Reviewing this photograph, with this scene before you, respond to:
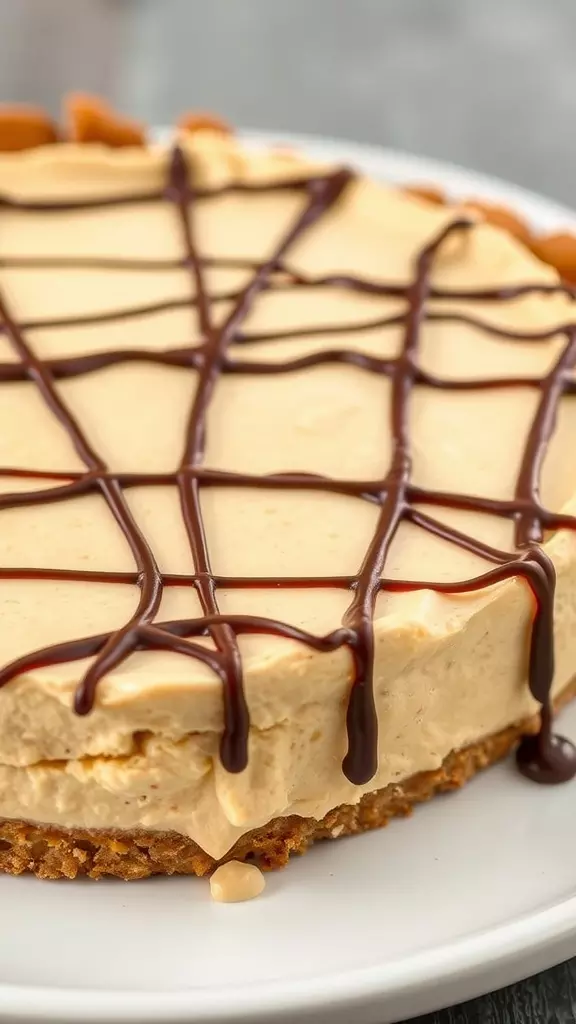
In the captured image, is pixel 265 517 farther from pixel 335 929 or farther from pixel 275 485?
pixel 335 929

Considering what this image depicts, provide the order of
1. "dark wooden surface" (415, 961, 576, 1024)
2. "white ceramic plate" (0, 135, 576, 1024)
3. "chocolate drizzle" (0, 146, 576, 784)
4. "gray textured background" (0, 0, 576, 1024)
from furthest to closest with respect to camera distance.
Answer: "gray textured background" (0, 0, 576, 1024)
"dark wooden surface" (415, 961, 576, 1024)
"chocolate drizzle" (0, 146, 576, 784)
"white ceramic plate" (0, 135, 576, 1024)

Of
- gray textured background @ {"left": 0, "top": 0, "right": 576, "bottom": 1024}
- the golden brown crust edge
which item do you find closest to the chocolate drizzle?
the golden brown crust edge

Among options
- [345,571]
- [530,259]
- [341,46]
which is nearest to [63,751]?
[345,571]

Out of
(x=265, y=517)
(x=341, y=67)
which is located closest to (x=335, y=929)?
(x=265, y=517)

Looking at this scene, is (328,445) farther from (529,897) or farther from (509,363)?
(529,897)

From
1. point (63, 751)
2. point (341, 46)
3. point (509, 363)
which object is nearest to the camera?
point (63, 751)

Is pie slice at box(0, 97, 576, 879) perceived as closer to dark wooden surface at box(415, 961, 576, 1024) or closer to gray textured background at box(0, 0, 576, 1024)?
dark wooden surface at box(415, 961, 576, 1024)
